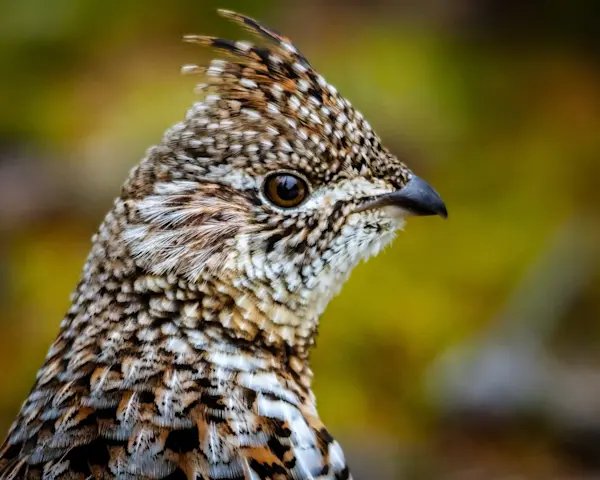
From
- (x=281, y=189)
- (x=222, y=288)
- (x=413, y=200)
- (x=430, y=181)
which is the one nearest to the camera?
(x=222, y=288)

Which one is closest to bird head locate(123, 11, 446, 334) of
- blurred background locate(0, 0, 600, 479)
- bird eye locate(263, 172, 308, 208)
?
bird eye locate(263, 172, 308, 208)

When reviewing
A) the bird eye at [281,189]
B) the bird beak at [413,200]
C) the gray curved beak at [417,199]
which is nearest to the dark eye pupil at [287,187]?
the bird eye at [281,189]

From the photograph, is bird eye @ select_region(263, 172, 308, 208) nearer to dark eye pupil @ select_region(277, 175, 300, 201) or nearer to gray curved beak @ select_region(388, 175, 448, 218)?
dark eye pupil @ select_region(277, 175, 300, 201)

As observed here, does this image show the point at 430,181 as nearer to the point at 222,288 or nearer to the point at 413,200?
the point at 413,200

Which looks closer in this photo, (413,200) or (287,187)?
(287,187)

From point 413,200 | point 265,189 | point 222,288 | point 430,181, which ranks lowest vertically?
point 222,288

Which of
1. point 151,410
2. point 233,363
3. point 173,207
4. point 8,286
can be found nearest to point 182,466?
point 151,410

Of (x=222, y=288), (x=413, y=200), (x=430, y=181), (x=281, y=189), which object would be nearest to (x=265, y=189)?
(x=281, y=189)
